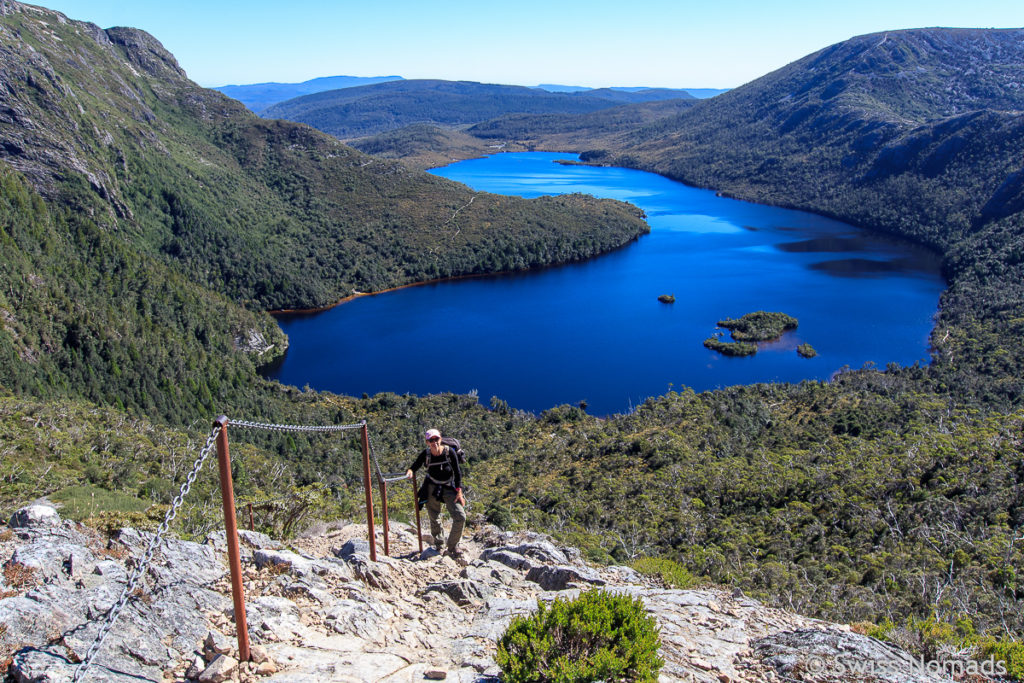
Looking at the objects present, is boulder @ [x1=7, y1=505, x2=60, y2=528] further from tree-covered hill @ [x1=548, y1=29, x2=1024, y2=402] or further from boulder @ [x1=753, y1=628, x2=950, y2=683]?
tree-covered hill @ [x1=548, y1=29, x2=1024, y2=402]

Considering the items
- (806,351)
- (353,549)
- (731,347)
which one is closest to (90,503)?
(353,549)

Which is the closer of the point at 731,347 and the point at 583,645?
the point at 583,645

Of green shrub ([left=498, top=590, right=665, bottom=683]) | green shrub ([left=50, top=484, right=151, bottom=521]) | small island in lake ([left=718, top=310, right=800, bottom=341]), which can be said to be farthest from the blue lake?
green shrub ([left=498, top=590, right=665, bottom=683])

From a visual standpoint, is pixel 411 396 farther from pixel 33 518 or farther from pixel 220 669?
pixel 220 669

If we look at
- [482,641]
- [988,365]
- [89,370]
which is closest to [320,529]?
[482,641]

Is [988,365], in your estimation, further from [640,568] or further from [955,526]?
[640,568]
